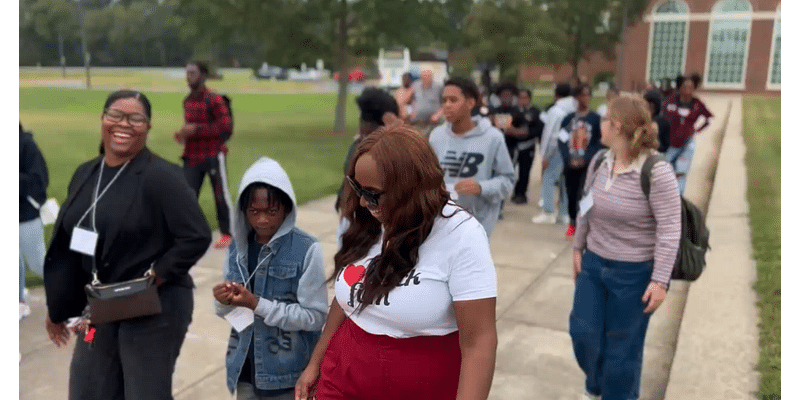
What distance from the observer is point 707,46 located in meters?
61.2

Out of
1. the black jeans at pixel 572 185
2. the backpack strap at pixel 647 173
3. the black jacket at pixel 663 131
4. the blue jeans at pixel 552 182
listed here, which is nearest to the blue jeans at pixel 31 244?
the backpack strap at pixel 647 173

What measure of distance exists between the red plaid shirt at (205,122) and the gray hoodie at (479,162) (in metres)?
3.51

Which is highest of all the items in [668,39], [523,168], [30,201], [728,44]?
[668,39]

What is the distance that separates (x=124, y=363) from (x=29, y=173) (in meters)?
2.92

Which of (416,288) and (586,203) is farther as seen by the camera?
(586,203)

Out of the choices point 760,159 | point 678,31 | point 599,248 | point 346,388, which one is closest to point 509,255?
point 599,248

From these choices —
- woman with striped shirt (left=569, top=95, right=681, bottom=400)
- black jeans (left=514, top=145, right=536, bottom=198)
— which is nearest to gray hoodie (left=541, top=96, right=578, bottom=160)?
black jeans (left=514, top=145, right=536, bottom=198)

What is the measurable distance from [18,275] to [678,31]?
65.2 m

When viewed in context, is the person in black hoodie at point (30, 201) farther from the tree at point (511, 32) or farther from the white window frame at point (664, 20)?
the white window frame at point (664, 20)

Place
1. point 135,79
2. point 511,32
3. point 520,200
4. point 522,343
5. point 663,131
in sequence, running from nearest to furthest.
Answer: point 522,343 < point 663,131 < point 520,200 < point 511,32 < point 135,79

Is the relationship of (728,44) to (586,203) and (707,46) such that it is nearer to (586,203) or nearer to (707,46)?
(707,46)

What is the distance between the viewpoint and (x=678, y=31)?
62188 millimetres

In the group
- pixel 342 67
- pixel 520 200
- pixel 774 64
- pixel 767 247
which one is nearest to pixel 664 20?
pixel 774 64

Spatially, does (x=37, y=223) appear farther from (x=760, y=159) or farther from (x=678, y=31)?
(x=678, y=31)
